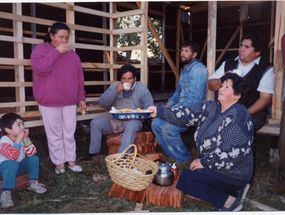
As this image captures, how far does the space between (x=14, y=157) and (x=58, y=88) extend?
103 centimetres

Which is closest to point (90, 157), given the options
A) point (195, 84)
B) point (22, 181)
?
point (22, 181)

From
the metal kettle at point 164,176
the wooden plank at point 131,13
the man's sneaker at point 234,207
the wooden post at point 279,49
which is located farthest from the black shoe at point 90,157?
the wooden post at point 279,49

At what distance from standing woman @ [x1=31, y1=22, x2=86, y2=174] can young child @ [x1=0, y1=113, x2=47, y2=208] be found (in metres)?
0.45

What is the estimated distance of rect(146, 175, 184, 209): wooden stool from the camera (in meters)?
2.62

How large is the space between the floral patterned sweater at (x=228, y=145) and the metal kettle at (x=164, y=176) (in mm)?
375

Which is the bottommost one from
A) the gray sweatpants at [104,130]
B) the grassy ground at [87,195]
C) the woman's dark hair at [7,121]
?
the grassy ground at [87,195]

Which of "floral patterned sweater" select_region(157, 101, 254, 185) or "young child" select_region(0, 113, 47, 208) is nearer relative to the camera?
"floral patterned sweater" select_region(157, 101, 254, 185)

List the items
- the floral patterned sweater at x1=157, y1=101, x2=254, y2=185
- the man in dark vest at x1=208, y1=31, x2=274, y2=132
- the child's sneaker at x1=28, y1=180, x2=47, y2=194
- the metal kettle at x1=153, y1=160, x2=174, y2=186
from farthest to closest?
the man in dark vest at x1=208, y1=31, x2=274, y2=132 → the child's sneaker at x1=28, y1=180, x2=47, y2=194 → the metal kettle at x1=153, y1=160, x2=174, y2=186 → the floral patterned sweater at x1=157, y1=101, x2=254, y2=185

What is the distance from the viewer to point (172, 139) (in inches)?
152

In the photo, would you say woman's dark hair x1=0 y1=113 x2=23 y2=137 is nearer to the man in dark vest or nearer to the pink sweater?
the pink sweater

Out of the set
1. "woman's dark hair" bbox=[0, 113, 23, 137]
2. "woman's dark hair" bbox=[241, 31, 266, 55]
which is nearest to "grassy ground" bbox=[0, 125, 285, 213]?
"woman's dark hair" bbox=[0, 113, 23, 137]

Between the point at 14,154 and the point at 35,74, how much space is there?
42.4 inches

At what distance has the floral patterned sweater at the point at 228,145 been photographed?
7.91 ft

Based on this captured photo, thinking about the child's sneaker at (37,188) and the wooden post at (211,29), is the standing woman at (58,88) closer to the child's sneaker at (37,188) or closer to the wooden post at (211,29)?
the child's sneaker at (37,188)
